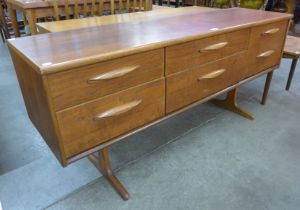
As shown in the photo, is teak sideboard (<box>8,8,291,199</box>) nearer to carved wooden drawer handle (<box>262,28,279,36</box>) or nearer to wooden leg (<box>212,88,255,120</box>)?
carved wooden drawer handle (<box>262,28,279,36</box>)

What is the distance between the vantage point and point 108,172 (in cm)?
142

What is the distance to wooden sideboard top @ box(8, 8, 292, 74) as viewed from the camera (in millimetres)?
881

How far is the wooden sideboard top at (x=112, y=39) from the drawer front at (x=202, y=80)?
0.59 feet

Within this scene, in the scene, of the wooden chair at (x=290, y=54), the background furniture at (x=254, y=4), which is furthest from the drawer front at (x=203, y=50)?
the background furniture at (x=254, y=4)

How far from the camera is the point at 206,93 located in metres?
1.44

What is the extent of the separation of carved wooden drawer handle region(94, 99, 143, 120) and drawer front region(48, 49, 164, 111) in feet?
0.25

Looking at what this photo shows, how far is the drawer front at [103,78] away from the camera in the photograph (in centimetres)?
87

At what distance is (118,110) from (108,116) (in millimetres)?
48

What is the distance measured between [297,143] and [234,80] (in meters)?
0.63

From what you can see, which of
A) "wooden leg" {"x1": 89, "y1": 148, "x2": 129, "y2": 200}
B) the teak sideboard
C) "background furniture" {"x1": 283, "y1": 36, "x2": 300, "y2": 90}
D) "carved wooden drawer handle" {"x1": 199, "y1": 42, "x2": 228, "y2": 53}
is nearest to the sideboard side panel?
the teak sideboard

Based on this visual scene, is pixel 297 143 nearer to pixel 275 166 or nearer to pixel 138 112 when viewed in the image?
pixel 275 166

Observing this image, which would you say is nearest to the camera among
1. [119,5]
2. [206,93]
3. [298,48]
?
[206,93]

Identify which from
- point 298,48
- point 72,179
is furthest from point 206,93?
point 298,48

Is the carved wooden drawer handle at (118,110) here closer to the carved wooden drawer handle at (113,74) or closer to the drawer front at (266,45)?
the carved wooden drawer handle at (113,74)
